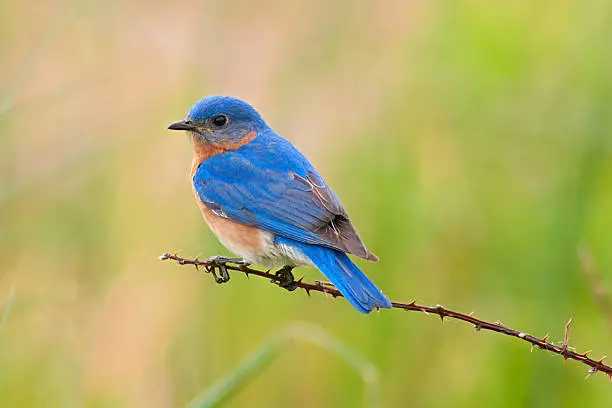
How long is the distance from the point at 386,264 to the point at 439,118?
1201 millimetres

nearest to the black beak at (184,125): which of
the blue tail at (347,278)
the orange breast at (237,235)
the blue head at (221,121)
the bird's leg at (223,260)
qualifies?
the blue head at (221,121)

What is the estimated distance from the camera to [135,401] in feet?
14.7

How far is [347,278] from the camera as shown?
10.3 ft

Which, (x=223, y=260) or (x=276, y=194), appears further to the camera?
(x=276, y=194)

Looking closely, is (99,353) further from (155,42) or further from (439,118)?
(155,42)

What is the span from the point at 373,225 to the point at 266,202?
1.02 metres

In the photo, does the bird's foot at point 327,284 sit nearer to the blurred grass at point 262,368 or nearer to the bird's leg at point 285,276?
the blurred grass at point 262,368

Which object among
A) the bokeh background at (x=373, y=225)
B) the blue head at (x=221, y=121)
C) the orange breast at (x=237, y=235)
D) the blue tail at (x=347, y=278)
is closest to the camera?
the blue tail at (x=347, y=278)

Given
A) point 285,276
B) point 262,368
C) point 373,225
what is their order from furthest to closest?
point 373,225
point 285,276
point 262,368

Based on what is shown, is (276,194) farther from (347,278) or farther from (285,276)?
(347,278)

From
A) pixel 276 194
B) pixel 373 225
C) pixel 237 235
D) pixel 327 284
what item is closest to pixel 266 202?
pixel 276 194

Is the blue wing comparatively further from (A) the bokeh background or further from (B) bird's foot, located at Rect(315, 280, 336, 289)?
(A) the bokeh background

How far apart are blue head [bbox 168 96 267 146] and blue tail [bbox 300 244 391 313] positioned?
955 mm

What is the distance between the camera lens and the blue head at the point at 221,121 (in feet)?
13.8
